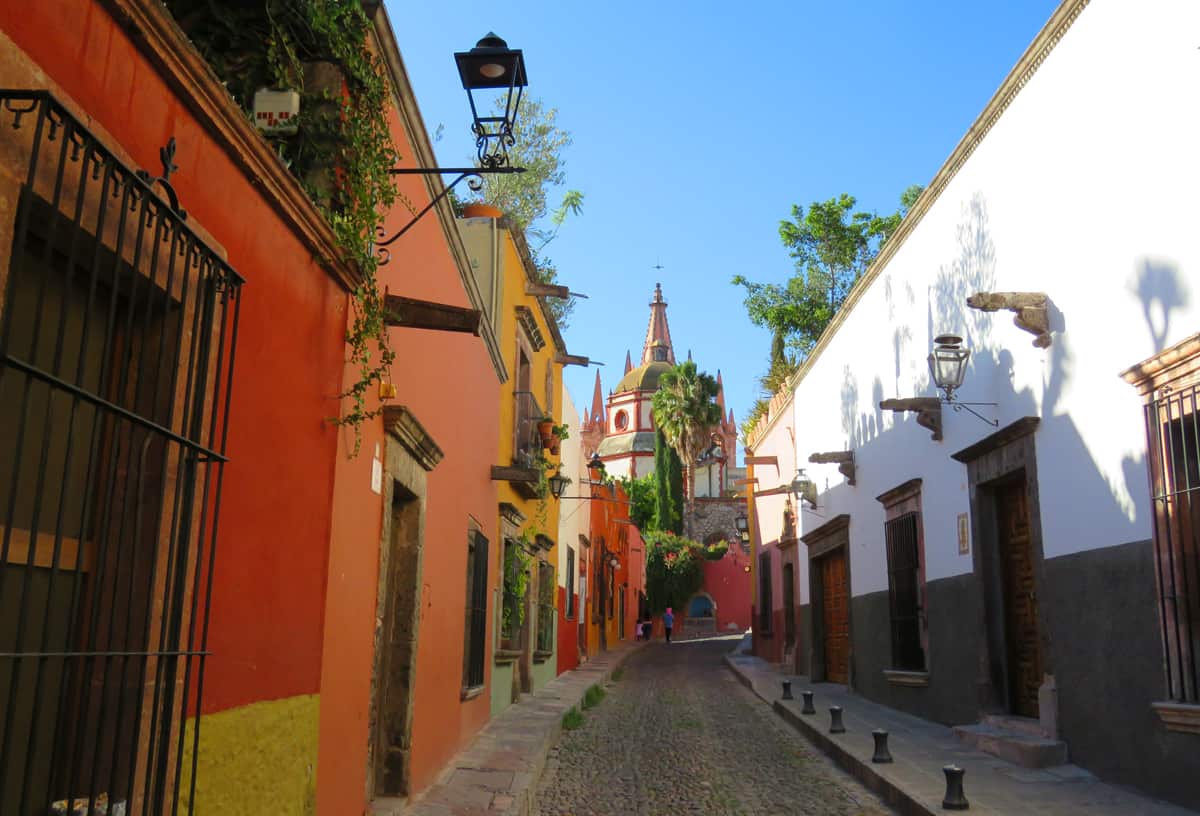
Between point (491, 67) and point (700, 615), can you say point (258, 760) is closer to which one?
point (491, 67)

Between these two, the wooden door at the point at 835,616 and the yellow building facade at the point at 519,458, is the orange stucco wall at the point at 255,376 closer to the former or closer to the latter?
the yellow building facade at the point at 519,458

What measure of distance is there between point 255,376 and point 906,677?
9385 millimetres

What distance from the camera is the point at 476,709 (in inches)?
375

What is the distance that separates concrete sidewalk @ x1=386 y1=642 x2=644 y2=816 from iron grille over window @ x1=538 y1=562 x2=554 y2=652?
2239 millimetres

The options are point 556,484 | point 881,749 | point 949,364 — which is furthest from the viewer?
point 556,484

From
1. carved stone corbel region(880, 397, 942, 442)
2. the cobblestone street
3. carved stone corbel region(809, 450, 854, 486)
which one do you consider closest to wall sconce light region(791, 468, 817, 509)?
carved stone corbel region(809, 450, 854, 486)

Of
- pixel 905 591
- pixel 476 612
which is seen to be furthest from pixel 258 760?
pixel 905 591

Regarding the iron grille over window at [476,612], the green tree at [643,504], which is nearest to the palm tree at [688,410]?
the green tree at [643,504]

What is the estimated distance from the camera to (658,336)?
70.9 metres

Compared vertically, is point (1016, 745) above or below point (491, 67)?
below

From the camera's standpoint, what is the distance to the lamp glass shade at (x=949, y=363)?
9.21m

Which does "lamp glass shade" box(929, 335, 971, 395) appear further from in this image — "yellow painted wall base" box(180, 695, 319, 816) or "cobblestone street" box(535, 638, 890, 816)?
"yellow painted wall base" box(180, 695, 319, 816)

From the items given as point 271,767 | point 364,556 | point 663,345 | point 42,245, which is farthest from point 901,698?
point 663,345

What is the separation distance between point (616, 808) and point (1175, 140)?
5.53 m
